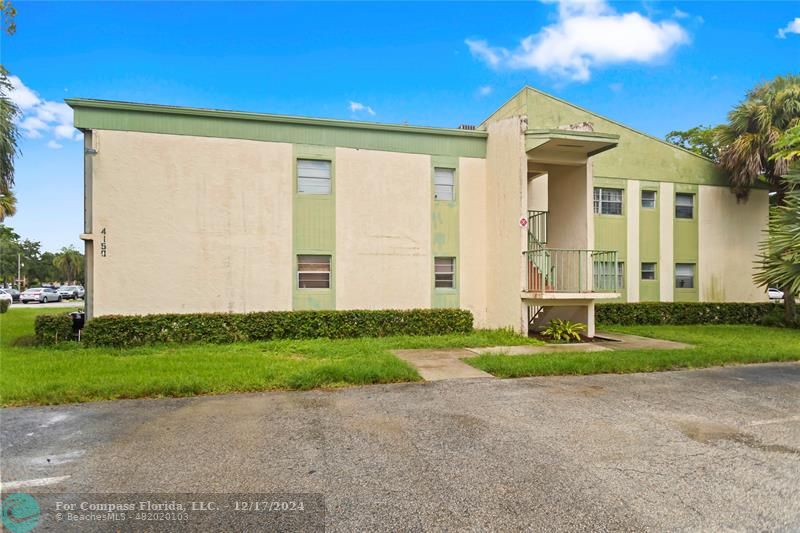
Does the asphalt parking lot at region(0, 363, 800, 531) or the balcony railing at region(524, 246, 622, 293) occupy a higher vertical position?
the balcony railing at region(524, 246, 622, 293)

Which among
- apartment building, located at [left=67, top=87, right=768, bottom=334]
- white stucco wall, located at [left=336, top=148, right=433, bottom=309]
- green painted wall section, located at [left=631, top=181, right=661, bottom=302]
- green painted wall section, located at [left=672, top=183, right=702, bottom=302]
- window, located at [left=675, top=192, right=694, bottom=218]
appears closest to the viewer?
apartment building, located at [left=67, top=87, right=768, bottom=334]

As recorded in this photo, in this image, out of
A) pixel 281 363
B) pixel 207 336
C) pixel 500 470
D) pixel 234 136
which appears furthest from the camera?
pixel 234 136

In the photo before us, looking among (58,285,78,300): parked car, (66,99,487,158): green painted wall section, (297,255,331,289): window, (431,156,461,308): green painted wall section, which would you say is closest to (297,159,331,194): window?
(66,99,487,158): green painted wall section

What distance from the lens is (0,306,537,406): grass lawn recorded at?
6.37 metres

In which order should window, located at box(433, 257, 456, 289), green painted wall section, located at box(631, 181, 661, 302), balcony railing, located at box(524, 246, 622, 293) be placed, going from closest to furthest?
balcony railing, located at box(524, 246, 622, 293) → window, located at box(433, 257, 456, 289) → green painted wall section, located at box(631, 181, 661, 302)

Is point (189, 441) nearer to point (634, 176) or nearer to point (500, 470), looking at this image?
point (500, 470)

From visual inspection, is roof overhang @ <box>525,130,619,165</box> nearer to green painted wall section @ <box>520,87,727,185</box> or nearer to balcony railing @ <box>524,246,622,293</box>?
balcony railing @ <box>524,246,622,293</box>

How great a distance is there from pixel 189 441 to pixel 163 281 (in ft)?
27.1

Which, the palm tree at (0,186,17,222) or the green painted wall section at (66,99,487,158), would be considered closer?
the green painted wall section at (66,99,487,158)

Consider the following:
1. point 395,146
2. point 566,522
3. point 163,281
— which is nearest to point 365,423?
point 566,522

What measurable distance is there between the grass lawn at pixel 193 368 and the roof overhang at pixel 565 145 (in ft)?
17.4

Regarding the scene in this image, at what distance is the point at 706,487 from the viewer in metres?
3.55

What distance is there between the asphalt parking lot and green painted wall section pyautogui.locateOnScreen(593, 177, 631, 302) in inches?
429

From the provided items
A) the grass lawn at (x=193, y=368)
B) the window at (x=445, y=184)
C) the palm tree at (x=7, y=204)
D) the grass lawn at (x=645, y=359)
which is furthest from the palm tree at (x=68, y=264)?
the grass lawn at (x=645, y=359)
